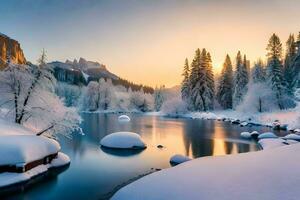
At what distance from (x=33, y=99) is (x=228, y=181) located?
818 inches

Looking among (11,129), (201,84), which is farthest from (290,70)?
(11,129)

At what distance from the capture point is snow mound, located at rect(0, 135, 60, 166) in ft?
63.5

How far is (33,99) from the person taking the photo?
1111 inches

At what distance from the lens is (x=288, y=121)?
50.4m

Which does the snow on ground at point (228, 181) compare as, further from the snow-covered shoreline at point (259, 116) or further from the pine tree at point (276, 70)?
the pine tree at point (276, 70)

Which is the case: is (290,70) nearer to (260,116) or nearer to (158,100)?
(260,116)

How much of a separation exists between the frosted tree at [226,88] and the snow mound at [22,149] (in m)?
66.7

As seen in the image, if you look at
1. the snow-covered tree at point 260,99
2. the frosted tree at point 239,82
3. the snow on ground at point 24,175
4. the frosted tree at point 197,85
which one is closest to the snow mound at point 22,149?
the snow on ground at point 24,175

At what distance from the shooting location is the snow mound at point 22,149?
19359mm

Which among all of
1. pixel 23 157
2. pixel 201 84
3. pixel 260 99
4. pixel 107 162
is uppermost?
pixel 201 84

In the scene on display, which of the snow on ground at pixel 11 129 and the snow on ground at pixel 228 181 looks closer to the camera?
the snow on ground at pixel 228 181

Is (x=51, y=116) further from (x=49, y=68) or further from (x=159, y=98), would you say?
(x=159, y=98)

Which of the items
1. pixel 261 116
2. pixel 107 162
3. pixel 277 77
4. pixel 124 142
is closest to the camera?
pixel 107 162

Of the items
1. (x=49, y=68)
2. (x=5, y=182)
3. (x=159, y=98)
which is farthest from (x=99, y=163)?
(x=159, y=98)
